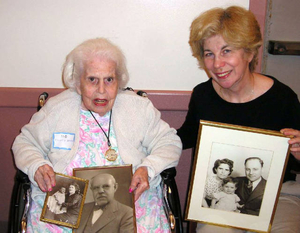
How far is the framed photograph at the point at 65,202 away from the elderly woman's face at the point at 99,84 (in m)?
0.44

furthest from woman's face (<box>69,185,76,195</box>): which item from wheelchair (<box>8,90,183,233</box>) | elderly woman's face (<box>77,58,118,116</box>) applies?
elderly woman's face (<box>77,58,118,116</box>)

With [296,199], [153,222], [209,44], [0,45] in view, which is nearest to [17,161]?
[153,222]

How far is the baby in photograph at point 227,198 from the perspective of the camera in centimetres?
161

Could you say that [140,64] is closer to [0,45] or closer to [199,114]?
[199,114]

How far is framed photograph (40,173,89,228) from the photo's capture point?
5.12 ft

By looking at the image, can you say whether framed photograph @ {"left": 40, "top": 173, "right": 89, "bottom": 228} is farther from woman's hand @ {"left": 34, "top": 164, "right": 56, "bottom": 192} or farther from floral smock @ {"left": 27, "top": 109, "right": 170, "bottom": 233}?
floral smock @ {"left": 27, "top": 109, "right": 170, "bottom": 233}

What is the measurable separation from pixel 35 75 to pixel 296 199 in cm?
197

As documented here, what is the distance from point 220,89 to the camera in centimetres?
194

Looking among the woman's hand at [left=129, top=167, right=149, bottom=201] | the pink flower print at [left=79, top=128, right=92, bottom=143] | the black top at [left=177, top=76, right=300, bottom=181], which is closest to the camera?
the woman's hand at [left=129, top=167, right=149, bottom=201]

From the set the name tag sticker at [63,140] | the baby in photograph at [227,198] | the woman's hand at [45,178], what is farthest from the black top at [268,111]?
the woman's hand at [45,178]

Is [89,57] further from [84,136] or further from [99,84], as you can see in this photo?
[84,136]

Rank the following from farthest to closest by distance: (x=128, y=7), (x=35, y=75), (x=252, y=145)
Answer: (x=35, y=75), (x=128, y=7), (x=252, y=145)

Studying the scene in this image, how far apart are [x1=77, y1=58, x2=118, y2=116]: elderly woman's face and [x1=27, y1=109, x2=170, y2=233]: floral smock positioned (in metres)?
0.12

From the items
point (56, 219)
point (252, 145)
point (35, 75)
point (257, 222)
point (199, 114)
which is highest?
point (35, 75)
